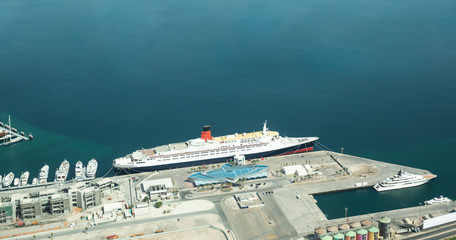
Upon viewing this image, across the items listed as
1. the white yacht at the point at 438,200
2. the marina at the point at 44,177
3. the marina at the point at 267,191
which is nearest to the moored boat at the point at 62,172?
the marina at the point at 44,177

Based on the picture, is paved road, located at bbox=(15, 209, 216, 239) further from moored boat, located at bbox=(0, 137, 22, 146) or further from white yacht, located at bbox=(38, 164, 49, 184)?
moored boat, located at bbox=(0, 137, 22, 146)

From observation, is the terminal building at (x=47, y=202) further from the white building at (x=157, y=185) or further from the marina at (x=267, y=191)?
the white building at (x=157, y=185)

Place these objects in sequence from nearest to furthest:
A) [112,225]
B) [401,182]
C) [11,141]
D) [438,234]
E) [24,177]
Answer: [438,234] → [112,225] → [401,182] → [24,177] → [11,141]

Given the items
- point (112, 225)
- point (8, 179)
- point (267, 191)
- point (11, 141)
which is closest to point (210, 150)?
point (267, 191)

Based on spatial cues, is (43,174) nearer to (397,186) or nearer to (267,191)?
(267,191)

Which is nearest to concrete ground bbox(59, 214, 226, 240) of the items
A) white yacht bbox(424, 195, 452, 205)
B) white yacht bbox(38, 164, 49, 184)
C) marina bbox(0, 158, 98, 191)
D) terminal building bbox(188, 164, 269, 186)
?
terminal building bbox(188, 164, 269, 186)
